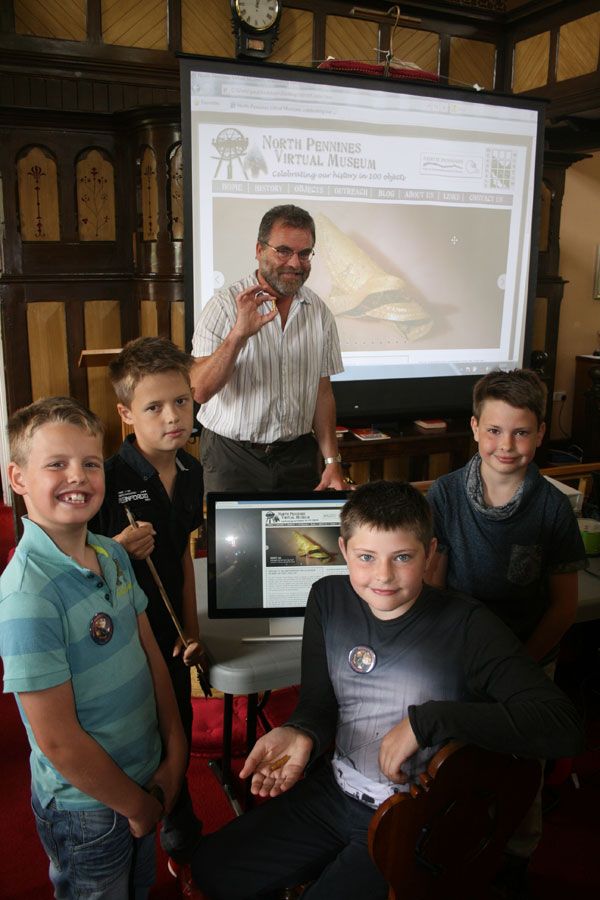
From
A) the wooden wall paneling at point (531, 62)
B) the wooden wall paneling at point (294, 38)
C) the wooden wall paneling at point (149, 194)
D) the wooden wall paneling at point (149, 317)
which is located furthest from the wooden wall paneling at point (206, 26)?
the wooden wall paneling at point (531, 62)

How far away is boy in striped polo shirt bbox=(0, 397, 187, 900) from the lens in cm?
107

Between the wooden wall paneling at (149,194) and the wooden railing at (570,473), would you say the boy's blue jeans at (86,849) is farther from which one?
the wooden wall paneling at (149,194)

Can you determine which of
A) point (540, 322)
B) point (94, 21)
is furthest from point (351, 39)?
point (540, 322)

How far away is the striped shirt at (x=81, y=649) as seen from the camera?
1.05 metres

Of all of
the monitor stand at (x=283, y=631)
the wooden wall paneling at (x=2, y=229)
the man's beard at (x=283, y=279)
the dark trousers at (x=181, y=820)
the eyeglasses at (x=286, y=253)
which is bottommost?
the dark trousers at (x=181, y=820)

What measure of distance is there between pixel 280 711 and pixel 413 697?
1.41m

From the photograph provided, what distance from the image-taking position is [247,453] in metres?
2.42

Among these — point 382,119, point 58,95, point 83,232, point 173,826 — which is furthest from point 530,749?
→ point 58,95

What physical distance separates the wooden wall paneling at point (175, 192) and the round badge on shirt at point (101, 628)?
3.57m

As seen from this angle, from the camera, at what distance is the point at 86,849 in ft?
3.87

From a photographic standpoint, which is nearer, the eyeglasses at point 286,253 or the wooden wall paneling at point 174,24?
the eyeglasses at point 286,253

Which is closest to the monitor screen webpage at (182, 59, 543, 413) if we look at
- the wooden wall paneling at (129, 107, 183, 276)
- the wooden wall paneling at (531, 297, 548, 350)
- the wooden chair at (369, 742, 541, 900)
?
the wooden wall paneling at (129, 107, 183, 276)

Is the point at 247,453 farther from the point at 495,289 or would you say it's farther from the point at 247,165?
the point at 495,289

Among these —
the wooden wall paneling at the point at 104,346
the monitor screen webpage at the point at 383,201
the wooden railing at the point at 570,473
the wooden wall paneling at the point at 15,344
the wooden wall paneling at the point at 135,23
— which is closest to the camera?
the wooden railing at the point at 570,473
